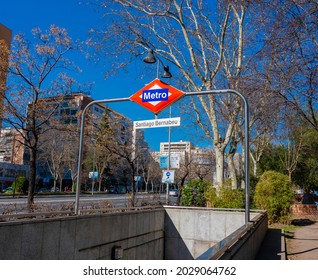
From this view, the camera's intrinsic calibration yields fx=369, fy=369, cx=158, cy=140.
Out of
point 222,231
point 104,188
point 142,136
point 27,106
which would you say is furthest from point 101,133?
point 104,188

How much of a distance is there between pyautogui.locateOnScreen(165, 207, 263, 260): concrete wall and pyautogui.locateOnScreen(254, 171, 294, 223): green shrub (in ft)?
10.5

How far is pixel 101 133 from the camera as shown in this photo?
2638cm

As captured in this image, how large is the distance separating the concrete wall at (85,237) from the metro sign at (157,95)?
3759 mm

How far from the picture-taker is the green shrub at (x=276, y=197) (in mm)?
17938

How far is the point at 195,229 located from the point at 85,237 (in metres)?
6.94

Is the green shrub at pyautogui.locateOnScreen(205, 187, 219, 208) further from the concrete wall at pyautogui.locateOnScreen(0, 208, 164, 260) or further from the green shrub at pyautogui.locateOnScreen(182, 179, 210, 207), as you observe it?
the concrete wall at pyautogui.locateOnScreen(0, 208, 164, 260)

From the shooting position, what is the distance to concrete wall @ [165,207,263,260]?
50.9ft

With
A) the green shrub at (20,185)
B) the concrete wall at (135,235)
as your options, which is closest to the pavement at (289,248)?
the concrete wall at (135,235)

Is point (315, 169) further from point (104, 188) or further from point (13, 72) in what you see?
point (104, 188)

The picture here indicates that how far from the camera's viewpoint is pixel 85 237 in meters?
10.7

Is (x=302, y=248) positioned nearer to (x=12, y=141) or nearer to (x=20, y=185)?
(x=12, y=141)

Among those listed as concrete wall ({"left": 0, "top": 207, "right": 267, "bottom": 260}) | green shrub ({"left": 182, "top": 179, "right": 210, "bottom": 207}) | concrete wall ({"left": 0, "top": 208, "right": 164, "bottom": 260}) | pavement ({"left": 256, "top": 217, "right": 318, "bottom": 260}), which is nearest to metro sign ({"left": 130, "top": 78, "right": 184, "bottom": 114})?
concrete wall ({"left": 0, "top": 207, "right": 267, "bottom": 260})
